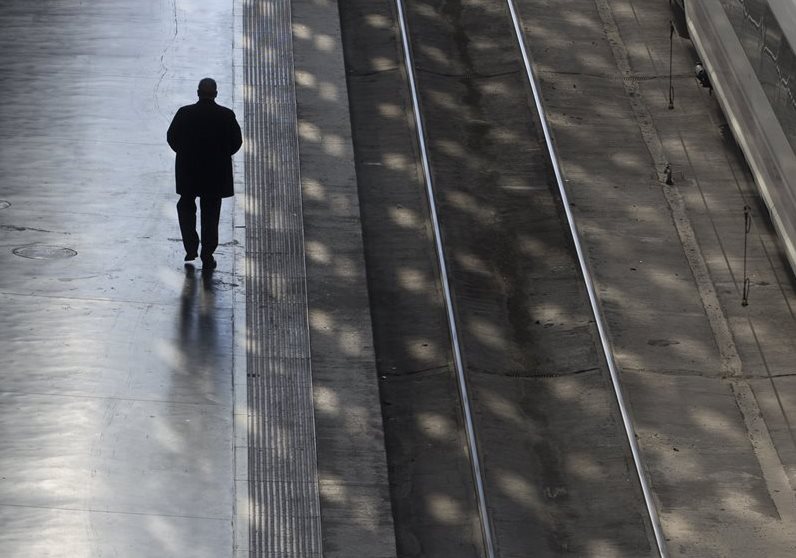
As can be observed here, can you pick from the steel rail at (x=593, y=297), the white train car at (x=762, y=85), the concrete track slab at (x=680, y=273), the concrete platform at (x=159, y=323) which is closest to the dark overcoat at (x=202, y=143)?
the concrete platform at (x=159, y=323)

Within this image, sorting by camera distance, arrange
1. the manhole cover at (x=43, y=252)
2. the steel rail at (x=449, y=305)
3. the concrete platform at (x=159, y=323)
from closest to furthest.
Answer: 1. the concrete platform at (x=159, y=323)
2. the steel rail at (x=449, y=305)
3. the manhole cover at (x=43, y=252)

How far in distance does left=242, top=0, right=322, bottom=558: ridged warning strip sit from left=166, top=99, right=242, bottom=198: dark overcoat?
3.32 ft

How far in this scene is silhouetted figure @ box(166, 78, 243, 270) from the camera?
11.9 meters

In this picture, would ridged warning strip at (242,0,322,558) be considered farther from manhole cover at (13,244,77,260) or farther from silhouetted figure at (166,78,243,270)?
manhole cover at (13,244,77,260)

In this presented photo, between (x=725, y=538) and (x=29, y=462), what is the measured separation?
4927mm

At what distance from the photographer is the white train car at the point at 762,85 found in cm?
1277

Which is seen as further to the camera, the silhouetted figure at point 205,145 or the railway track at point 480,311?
the silhouetted figure at point 205,145

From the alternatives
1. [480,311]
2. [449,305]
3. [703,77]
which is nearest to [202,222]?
[449,305]

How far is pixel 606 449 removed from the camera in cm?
1166

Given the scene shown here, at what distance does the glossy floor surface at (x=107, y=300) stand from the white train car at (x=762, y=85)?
15.7 ft

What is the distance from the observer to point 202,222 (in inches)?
486

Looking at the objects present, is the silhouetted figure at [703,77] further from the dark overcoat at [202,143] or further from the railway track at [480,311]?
the dark overcoat at [202,143]

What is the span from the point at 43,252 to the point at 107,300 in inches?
33.9

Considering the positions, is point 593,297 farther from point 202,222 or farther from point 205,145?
point 205,145
